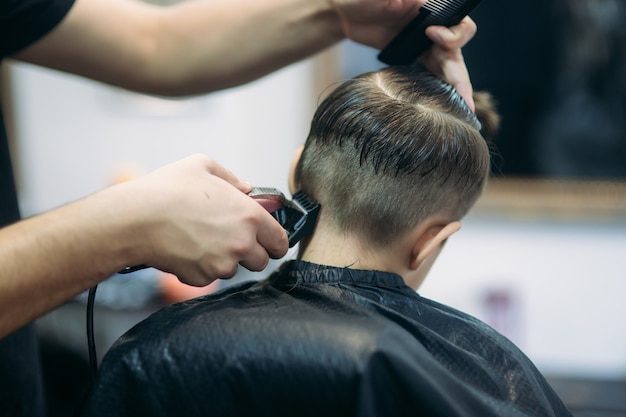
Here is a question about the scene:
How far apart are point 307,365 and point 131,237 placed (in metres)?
0.27

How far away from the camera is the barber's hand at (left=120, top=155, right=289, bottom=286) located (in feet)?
2.78

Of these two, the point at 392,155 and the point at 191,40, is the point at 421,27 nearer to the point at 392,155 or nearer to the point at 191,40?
the point at 392,155

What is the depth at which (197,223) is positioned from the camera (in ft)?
2.81

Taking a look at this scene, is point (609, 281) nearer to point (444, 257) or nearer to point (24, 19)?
point (444, 257)

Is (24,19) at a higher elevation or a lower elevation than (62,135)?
higher

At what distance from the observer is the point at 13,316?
2.81ft

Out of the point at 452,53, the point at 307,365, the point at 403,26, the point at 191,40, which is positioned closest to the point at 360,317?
the point at 307,365

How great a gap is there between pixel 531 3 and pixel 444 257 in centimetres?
108

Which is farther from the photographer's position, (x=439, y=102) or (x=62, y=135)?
(x=62, y=135)

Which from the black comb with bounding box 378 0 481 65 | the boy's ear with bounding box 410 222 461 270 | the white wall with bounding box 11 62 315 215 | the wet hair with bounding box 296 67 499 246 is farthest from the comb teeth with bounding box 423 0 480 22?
the white wall with bounding box 11 62 315 215

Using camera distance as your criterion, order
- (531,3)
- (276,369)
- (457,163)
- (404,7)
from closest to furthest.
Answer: (276,369) → (457,163) → (404,7) → (531,3)

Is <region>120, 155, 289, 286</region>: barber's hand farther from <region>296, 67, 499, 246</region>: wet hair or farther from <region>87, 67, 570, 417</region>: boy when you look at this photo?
<region>296, 67, 499, 246</region>: wet hair

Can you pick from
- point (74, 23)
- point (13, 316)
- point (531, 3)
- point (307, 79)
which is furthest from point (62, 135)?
point (13, 316)

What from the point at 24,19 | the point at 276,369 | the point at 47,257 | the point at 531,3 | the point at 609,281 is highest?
the point at 531,3
